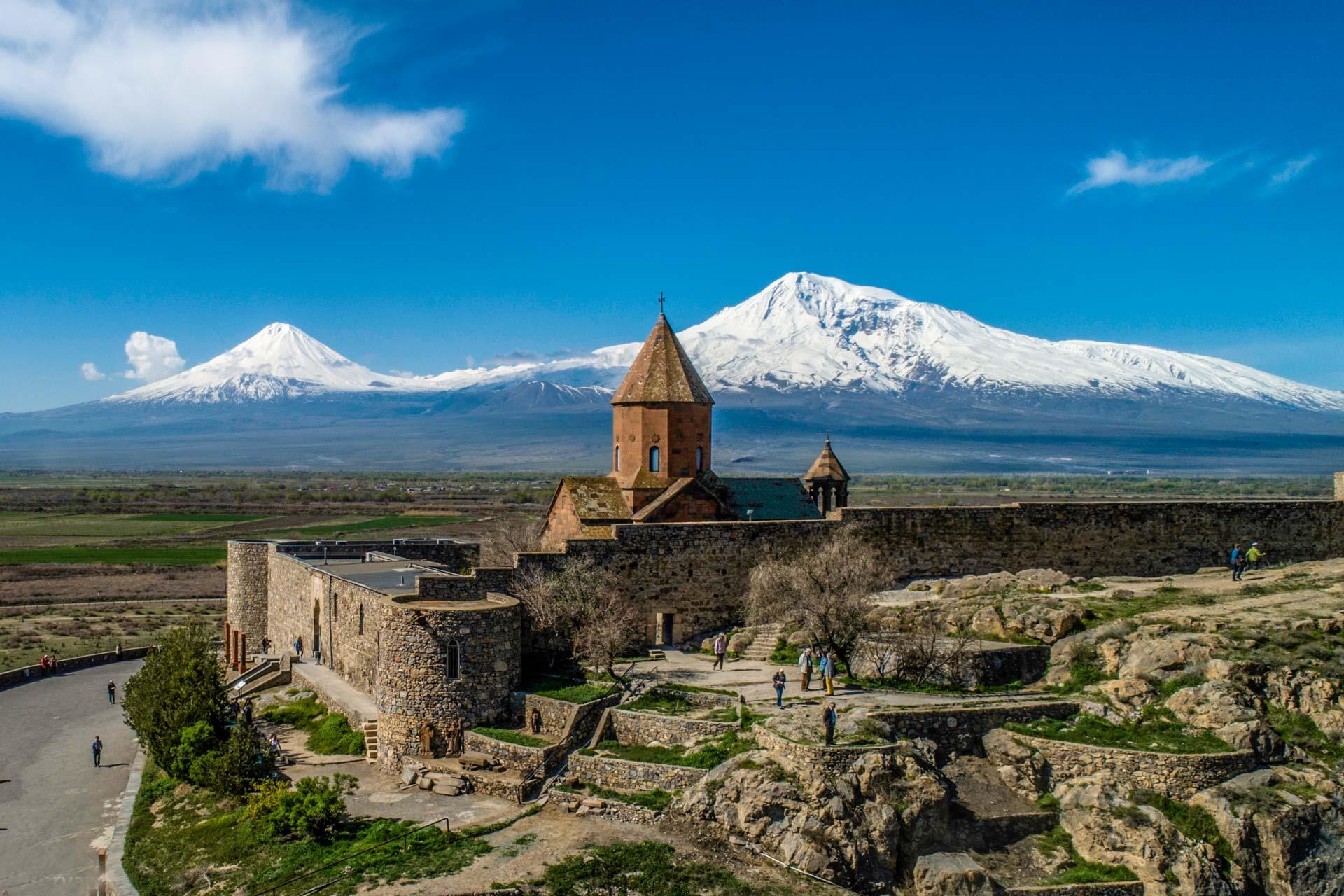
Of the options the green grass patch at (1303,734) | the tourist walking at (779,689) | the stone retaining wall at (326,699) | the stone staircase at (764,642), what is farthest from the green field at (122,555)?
the green grass patch at (1303,734)

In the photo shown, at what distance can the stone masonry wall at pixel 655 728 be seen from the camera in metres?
19.0

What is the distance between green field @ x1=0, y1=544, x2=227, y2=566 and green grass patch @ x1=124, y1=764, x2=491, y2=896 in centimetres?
5002

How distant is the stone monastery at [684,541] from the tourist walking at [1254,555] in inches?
16.3

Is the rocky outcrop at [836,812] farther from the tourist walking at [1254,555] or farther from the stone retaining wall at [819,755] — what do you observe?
the tourist walking at [1254,555]

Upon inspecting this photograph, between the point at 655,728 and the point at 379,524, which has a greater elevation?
the point at 655,728

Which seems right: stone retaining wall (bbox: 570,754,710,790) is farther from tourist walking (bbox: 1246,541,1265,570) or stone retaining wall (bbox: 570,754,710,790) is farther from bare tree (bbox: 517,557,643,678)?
tourist walking (bbox: 1246,541,1265,570)

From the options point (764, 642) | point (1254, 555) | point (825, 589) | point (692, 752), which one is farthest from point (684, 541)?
point (1254, 555)

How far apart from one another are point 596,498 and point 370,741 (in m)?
8.88

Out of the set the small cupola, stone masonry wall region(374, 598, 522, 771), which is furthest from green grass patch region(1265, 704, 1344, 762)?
the small cupola

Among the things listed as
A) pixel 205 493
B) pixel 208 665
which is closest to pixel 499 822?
pixel 208 665

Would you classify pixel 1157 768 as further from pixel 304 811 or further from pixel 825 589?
pixel 304 811

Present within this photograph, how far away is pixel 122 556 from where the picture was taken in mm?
69375

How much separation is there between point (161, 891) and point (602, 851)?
6863 millimetres

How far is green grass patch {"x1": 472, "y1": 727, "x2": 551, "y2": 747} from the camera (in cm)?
1972
